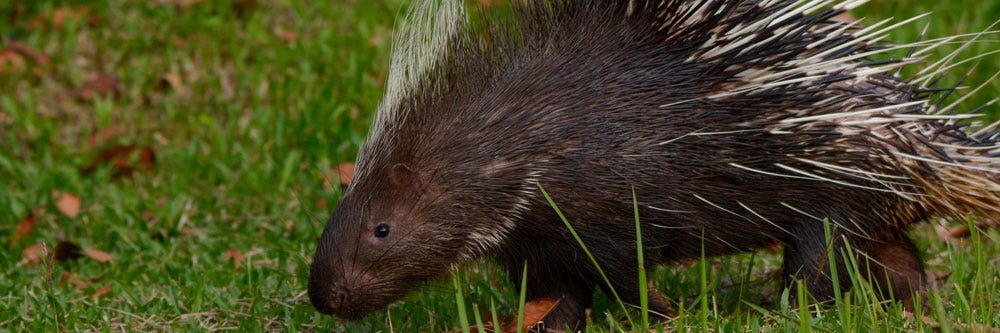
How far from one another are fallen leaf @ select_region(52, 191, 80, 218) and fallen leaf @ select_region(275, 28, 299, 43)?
5.54ft

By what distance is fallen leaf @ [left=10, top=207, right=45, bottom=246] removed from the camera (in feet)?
16.9

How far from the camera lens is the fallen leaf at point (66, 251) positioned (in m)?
4.87

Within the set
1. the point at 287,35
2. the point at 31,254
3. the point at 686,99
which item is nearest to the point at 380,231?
the point at 686,99

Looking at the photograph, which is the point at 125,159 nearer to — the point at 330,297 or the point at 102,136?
the point at 102,136

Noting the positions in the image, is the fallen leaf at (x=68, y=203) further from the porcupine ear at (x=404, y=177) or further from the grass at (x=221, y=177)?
the porcupine ear at (x=404, y=177)

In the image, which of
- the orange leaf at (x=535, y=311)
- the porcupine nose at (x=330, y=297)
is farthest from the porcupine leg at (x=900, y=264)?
the porcupine nose at (x=330, y=297)

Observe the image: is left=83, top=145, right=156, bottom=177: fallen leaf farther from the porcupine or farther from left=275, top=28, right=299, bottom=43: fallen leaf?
the porcupine

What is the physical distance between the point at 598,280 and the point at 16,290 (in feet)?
6.89

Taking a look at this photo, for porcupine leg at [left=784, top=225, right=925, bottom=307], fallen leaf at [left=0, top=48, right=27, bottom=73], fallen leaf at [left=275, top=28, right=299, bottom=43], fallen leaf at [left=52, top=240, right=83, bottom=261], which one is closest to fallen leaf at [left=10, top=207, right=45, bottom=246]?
fallen leaf at [left=52, top=240, right=83, bottom=261]

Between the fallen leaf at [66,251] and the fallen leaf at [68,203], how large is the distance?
1.32ft

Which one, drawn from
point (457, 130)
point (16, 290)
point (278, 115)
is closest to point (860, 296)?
point (457, 130)

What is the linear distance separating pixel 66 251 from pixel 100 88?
1852mm

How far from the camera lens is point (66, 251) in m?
4.91

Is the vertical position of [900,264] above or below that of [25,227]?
above
